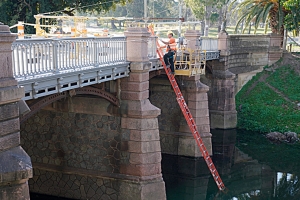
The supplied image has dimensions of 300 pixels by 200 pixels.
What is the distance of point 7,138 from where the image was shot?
865 cm

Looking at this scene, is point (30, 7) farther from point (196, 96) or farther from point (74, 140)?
point (74, 140)

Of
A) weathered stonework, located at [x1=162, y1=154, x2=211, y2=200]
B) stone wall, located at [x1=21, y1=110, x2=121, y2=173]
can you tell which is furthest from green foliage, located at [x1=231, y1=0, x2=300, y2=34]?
stone wall, located at [x1=21, y1=110, x2=121, y2=173]

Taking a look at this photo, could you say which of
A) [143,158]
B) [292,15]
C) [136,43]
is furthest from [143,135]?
[292,15]

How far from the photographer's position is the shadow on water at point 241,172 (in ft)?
60.3

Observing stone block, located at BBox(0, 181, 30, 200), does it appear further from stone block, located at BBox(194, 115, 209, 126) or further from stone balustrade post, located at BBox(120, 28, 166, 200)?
stone block, located at BBox(194, 115, 209, 126)

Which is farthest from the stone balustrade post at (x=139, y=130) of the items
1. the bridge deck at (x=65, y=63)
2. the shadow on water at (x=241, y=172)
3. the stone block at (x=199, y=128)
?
the stone block at (x=199, y=128)

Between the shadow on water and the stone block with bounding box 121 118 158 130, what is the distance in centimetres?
398

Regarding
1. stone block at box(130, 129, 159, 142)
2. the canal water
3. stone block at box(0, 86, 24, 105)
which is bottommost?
the canal water

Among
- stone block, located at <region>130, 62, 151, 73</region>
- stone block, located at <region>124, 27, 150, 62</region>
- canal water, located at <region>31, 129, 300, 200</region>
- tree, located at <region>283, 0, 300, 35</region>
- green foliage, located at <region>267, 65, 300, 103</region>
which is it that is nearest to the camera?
stone block, located at <region>124, 27, 150, 62</region>

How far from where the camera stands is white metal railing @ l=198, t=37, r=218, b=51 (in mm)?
22953

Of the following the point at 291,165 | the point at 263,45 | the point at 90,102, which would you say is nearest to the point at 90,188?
the point at 90,102

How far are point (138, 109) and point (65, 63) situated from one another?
371 centimetres

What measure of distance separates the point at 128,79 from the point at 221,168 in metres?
8.54

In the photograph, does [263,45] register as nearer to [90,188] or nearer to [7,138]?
[90,188]
